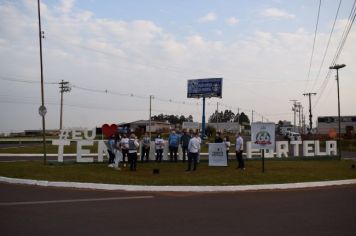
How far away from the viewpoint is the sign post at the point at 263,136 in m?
19.6

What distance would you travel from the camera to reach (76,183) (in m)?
16.1

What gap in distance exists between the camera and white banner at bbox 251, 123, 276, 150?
770 inches

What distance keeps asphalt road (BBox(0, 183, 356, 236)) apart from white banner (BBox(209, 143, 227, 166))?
307 inches

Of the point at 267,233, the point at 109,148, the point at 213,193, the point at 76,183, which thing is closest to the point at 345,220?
the point at 267,233

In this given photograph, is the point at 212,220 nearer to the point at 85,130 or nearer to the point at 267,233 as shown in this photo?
the point at 267,233

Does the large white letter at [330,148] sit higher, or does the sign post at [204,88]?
the sign post at [204,88]

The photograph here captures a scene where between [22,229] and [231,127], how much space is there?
116m

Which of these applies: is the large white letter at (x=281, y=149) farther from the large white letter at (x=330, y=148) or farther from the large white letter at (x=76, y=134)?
the large white letter at (x=76, y=134)

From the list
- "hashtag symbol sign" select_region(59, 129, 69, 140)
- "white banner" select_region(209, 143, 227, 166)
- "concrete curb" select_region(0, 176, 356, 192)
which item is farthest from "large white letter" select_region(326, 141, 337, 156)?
"hashtag symbol sign" select_region(59, 129, 69, 140)

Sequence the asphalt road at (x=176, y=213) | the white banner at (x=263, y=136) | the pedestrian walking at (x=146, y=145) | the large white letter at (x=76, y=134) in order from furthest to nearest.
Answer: the large white letter at (x=76, y=134) → the pedestrian walking at (x=146, y=145) → the white banner at (x=263, y=136) → the asphalt road at (x=176, y=213)

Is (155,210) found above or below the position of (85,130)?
below

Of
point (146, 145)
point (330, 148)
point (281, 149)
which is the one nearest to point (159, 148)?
point (146, 145)

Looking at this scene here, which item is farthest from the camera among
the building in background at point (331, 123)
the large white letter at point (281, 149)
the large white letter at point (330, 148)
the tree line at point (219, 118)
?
the tree line at point (219, 118)

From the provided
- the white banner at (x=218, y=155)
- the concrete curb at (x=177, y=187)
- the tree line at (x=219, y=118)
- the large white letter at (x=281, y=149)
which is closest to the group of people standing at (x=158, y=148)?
the white banner at (x=218, y=155)
